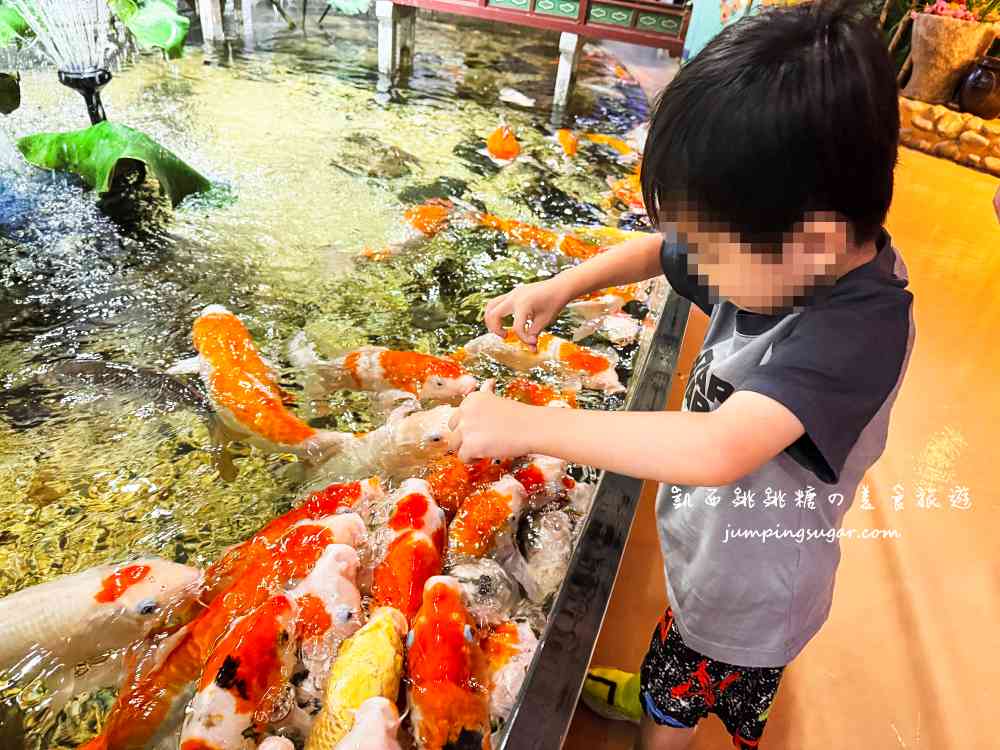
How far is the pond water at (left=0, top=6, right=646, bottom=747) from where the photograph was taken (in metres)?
2.02

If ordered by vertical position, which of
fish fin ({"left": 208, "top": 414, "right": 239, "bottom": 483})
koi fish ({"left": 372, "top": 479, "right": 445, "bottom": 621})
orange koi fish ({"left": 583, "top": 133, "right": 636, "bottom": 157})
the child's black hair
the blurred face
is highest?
the child's black hair

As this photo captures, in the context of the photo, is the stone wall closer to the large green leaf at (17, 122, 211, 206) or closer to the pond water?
the pond water

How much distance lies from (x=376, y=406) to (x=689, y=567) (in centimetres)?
145

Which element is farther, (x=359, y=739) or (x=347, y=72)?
(x=347, y=72)

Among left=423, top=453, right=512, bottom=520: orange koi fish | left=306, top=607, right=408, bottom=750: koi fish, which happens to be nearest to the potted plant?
left=423, top=453, right=512, bottom=520: orange koi fish

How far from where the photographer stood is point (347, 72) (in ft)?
19.8

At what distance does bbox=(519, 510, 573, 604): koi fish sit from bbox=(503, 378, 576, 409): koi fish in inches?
19.4

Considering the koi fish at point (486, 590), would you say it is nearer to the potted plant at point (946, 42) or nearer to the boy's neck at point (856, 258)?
the boy's neck at point (856, 258)

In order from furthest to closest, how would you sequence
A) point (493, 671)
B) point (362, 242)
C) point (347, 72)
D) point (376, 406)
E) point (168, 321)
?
point (347, 72), point (362, 242), point (168, 321), point (376, 406), point (493, 671)

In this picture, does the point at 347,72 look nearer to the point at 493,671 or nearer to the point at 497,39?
the point at 497,39

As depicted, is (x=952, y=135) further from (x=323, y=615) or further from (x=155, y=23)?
(x=323, y=615)

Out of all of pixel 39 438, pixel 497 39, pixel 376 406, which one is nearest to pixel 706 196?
pixel 376 406

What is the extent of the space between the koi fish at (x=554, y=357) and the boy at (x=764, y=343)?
1.21 meters

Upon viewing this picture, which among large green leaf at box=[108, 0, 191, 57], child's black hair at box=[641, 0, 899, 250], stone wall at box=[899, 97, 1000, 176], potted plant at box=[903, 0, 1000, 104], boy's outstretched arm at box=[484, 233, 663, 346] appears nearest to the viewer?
child's black hair at box=[641, 0, 899, 250]
